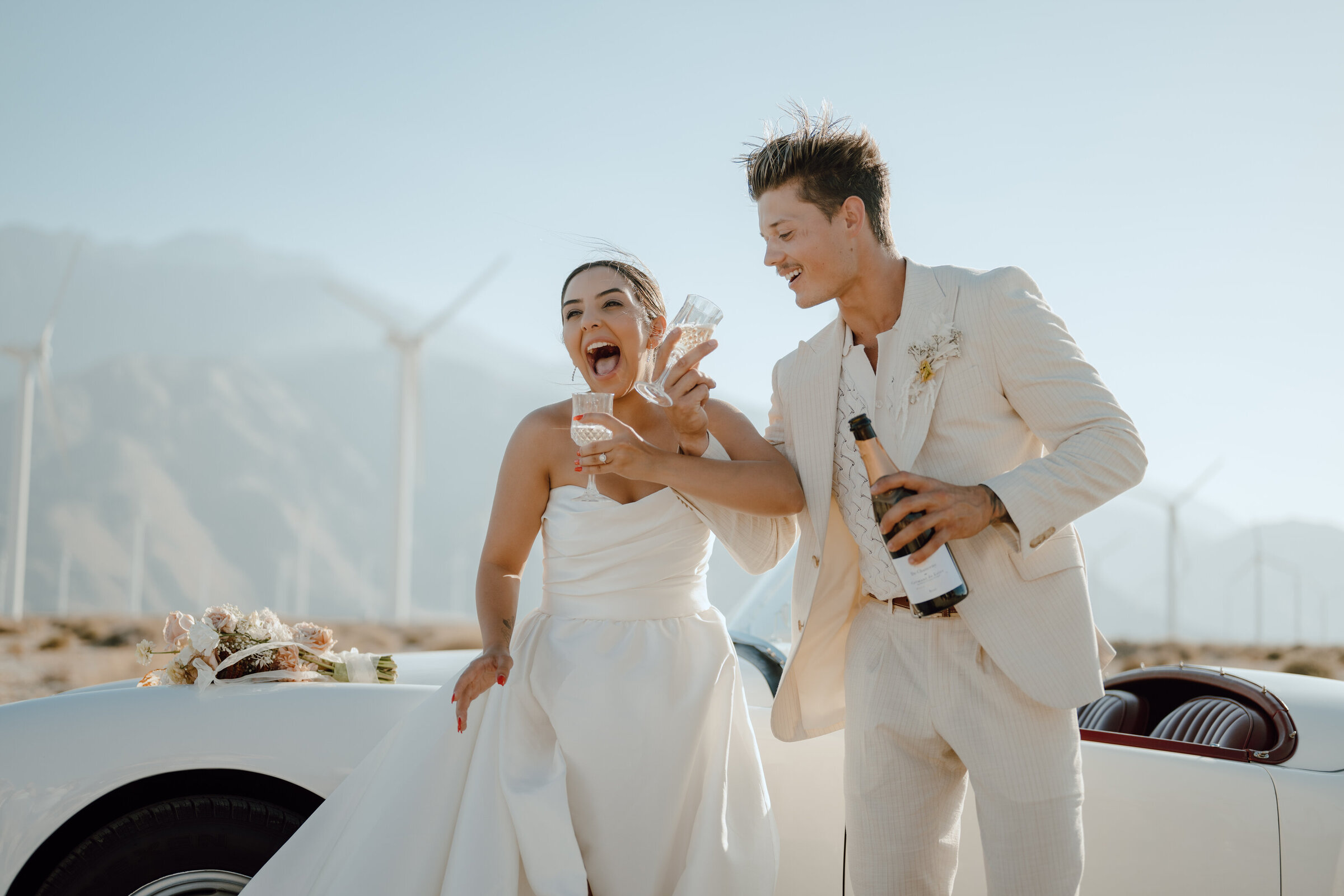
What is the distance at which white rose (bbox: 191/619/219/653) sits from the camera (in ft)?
10.3

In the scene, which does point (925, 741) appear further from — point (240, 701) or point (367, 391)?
point (367, 391)

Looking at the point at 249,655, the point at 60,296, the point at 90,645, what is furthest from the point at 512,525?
the point at 60,296

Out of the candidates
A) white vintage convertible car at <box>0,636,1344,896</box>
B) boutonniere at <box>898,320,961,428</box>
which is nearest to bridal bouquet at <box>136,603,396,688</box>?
white vintage convertible car at <box>0,636,1344,896</box>

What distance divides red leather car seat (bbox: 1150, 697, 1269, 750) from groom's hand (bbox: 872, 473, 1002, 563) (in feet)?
4.71

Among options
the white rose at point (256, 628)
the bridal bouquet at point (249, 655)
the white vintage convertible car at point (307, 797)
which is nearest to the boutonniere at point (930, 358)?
the white vintage convertible car at point (307, 797)

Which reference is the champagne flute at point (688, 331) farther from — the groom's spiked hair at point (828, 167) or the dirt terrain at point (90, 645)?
the dirt terrain at point (90, 645)

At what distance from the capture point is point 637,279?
10.9 feet

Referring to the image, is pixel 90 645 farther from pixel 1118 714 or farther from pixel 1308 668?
pixel 1308 668

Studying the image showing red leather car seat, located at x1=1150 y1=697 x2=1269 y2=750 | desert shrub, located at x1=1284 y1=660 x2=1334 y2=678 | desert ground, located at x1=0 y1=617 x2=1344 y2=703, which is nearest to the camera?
red leather car seat, located at x1=1150 y1=697 x2=1269 y2=750

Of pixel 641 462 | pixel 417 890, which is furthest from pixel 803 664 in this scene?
pixel 417 890

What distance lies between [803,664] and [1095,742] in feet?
3.32

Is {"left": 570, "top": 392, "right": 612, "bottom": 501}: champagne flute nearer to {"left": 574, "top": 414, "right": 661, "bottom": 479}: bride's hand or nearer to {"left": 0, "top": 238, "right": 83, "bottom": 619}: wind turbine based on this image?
{"left": 574, "top": 414, "right": 661, "bottom": 479}: bride's hand

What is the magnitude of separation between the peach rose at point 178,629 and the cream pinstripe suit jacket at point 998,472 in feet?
6.34

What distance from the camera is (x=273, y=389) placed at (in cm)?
13712
